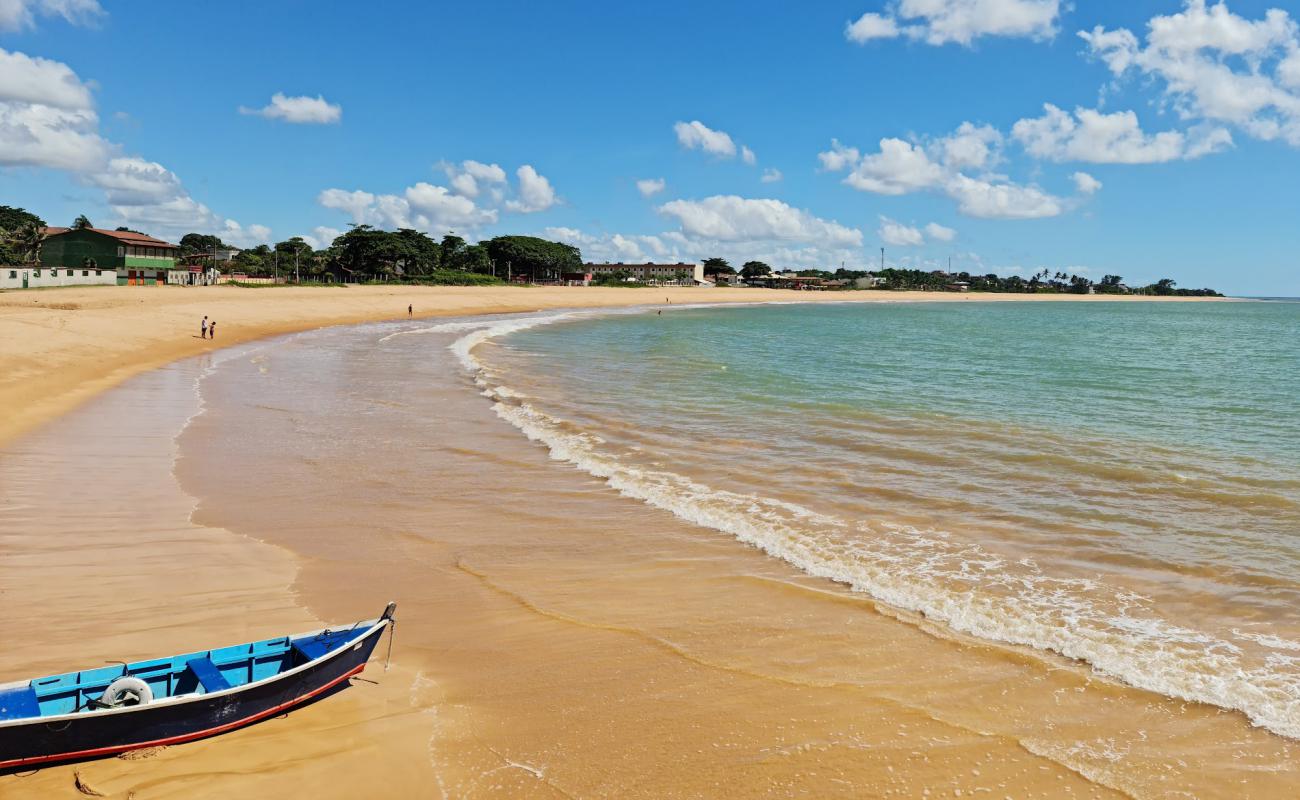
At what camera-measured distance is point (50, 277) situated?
56.5 meters

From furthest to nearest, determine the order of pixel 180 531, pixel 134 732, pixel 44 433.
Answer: pixel 44 433
pixel 180 531
pixel 134 732

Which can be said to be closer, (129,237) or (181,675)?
(181,675)

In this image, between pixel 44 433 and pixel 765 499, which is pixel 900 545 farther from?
pixel 44 433

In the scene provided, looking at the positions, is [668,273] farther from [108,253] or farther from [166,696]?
[166,696]

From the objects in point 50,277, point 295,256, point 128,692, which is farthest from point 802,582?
point 295,256

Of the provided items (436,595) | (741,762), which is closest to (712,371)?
(436,595)

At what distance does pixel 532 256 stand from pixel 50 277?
85.6m

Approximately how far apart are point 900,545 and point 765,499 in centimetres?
248

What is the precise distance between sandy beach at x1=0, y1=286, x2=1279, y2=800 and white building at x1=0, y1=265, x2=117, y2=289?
170 feet

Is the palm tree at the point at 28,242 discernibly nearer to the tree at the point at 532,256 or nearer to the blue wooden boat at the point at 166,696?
the tree at the point at 532,256

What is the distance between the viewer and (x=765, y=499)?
11.9 m

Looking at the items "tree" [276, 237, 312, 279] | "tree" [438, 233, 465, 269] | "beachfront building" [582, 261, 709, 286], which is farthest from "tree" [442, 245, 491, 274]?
"beachfront building" [582, 261, 709, 286]

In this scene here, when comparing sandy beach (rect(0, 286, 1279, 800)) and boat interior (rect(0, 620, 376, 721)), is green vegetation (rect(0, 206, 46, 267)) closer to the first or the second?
sandy beach (rect(0, 286, 1279, 800))

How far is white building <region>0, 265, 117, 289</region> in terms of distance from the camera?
5284 cm
